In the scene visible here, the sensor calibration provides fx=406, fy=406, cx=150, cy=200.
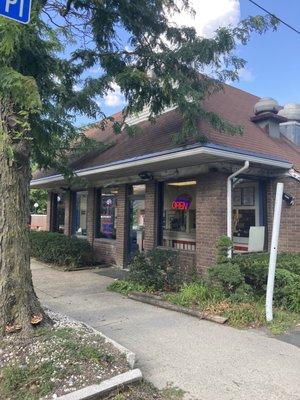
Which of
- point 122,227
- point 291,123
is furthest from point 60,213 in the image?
point 291,123

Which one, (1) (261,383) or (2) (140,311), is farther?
(2) (140,311)

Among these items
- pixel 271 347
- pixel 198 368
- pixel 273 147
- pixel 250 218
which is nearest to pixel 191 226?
pixel 250 218

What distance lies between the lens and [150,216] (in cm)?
1076

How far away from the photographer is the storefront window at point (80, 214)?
1473cm

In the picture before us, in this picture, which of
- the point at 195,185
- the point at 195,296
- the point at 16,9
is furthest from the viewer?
the point at 195,185

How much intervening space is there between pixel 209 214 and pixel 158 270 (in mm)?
1639

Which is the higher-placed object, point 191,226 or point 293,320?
point 191,226

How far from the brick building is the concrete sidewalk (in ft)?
8.33

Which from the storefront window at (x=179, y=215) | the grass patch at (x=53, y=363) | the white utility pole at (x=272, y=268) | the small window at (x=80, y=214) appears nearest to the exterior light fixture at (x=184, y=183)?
the storefront window at (x=179, y=215)

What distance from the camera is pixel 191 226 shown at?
10.4 m

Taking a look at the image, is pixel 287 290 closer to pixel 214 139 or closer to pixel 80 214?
pixel 214 139

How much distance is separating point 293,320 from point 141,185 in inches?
237

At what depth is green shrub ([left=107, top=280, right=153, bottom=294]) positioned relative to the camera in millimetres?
8477

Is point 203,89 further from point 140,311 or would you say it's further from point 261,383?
point 261,383
